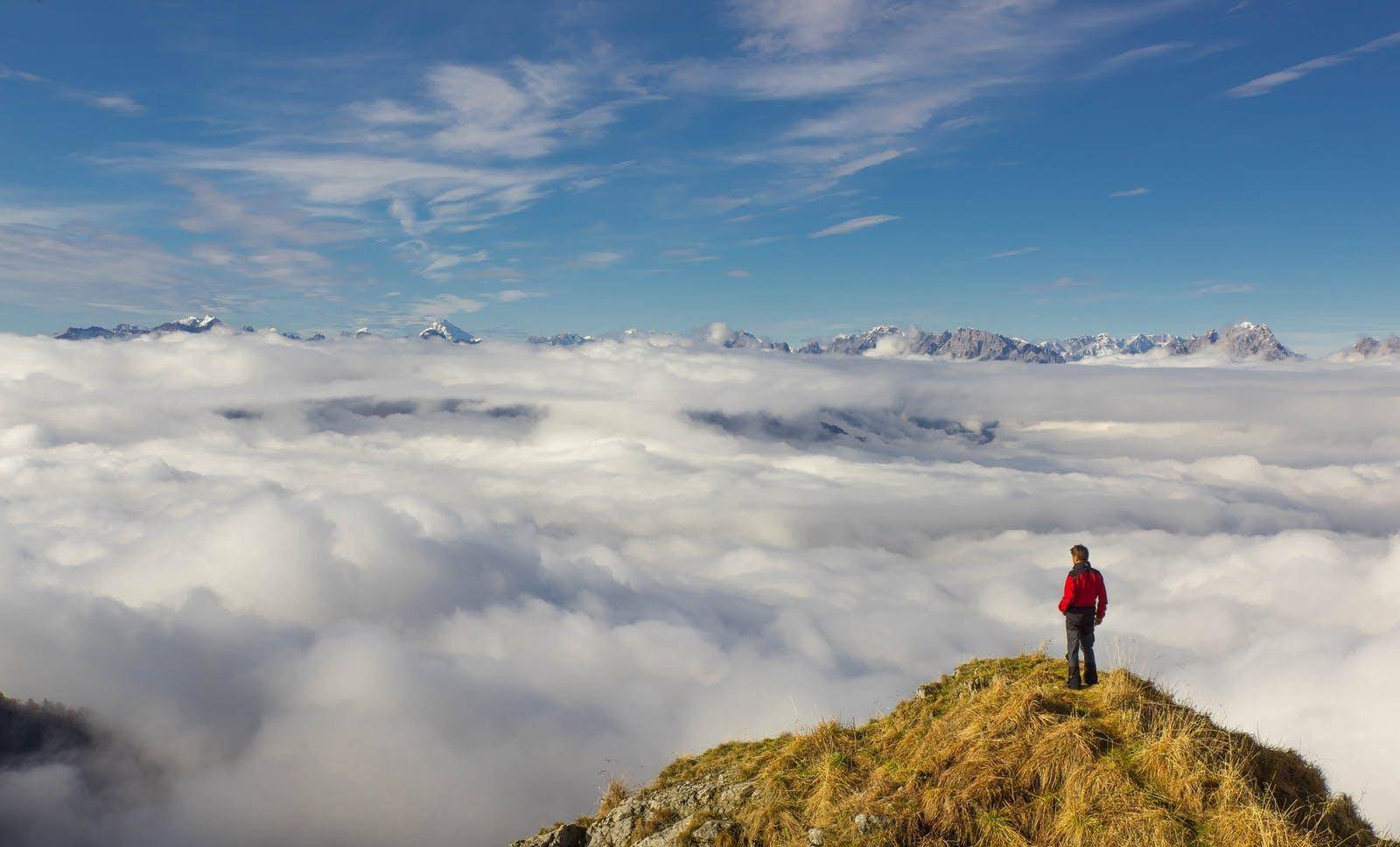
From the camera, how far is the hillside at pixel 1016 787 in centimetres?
1068

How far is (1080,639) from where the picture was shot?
51.2 ft

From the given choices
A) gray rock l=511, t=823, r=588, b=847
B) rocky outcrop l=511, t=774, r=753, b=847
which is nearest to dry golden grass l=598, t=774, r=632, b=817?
rocky outcrop l=511, t=774, r=753, b=847

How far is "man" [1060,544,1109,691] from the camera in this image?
15.3 metres

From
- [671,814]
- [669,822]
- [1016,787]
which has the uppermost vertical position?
[1016,787]

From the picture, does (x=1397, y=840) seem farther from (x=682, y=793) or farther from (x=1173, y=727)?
(x=682, y=793)

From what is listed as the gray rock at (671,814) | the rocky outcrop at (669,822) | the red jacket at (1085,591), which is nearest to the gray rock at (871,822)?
the rocky outcrop at (669,822)

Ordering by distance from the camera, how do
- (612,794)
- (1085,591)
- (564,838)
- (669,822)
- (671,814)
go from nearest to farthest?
(669,822)
(671,814)
(1085,591)
(564,838)
(612,794)

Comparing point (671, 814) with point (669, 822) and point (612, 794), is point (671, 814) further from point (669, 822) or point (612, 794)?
point (612, 794)

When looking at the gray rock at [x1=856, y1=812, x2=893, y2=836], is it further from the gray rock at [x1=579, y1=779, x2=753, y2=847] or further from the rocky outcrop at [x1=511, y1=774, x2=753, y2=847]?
the gray rock at [x1=579, y1=779, x2=753, y2=847]

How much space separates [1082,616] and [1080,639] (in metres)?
0.80

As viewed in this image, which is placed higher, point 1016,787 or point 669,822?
point 1016,787

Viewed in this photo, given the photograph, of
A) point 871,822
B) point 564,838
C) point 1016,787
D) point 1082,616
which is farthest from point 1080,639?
point 564,838

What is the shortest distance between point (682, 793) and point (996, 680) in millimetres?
7761

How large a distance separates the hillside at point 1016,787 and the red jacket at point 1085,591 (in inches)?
68.1
